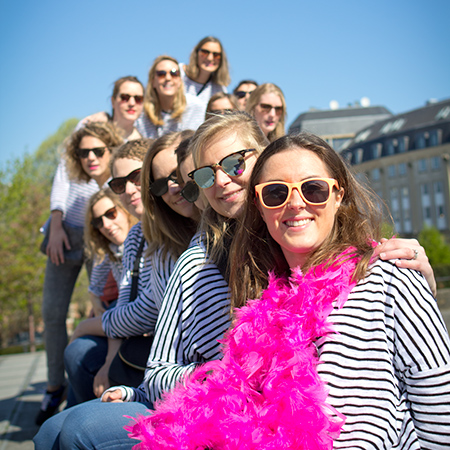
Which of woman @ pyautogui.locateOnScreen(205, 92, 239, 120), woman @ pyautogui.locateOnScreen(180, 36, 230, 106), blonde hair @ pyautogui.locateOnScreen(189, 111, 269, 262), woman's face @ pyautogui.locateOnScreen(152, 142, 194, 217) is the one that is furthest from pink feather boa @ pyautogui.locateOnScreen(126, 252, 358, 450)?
woman @ pyautogui.locateOnScreen(180, 36, 230, 106)

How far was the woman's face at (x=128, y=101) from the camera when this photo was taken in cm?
500

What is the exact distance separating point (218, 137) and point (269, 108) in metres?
2.39

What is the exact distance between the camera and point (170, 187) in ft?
9.67

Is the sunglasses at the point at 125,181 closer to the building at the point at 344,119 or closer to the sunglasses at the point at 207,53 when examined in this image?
the sunglasses at the point at 207,53

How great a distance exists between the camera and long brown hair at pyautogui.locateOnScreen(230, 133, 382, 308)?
198cm

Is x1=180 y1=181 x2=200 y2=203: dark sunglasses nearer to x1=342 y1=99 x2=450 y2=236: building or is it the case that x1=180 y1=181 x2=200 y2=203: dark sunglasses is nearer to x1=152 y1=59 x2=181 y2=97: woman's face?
x1=152 y1=59 x2=181 y2=97: woman's face

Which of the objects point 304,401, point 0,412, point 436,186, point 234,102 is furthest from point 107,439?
point 436,186

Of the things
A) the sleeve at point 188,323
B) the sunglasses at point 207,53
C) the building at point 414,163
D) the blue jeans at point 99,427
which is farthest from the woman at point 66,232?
the building at point 414,163

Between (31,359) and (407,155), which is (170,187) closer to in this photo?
(31,359)

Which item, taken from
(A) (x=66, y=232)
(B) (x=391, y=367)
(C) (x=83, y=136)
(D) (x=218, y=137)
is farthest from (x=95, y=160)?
(B) (x=391, y=367)

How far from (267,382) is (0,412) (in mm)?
4575

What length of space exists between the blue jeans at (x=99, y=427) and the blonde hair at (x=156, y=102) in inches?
127

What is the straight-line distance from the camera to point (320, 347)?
5.87 feet

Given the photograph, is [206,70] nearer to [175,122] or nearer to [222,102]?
[175,122]
